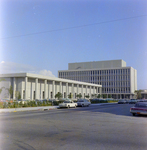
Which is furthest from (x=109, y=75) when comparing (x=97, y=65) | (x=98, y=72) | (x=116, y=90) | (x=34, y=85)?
(x=34, y=85)

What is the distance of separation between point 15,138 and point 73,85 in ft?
275

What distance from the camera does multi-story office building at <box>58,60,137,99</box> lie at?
123m

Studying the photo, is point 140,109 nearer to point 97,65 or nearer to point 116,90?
point 116,90

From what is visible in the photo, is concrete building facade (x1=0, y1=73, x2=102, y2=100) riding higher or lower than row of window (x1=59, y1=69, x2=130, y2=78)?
lower

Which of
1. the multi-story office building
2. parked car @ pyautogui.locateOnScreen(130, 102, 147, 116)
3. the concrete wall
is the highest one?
the concrete wall

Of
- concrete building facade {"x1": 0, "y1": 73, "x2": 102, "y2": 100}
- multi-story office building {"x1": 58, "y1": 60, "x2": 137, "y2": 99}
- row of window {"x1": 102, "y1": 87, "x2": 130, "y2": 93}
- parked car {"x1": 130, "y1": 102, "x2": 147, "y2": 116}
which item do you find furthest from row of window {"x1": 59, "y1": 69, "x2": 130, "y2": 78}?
parked car {"x1": 130, "y1": 102, "x2": 147, "y2": 116}

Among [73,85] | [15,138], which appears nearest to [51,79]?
[73,85]

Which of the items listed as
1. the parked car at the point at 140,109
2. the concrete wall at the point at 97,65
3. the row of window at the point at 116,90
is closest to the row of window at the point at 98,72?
the concrete wall at the point at 97,65

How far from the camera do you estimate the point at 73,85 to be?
92.6 metres

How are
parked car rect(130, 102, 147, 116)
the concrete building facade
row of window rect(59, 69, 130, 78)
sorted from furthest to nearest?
row of window rect(59, 69, 130, 78), the concrete building facade, parked car rect(130, 102, 147, 116)

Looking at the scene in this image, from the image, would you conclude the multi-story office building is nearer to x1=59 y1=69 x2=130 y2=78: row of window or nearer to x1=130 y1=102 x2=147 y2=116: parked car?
x1=59 y1=69 x2=130 y2=78: row of window

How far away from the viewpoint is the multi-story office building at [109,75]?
12331 cm

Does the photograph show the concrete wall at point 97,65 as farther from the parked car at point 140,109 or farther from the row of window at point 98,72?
the parked car at point 140,109

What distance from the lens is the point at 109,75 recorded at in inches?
4995
